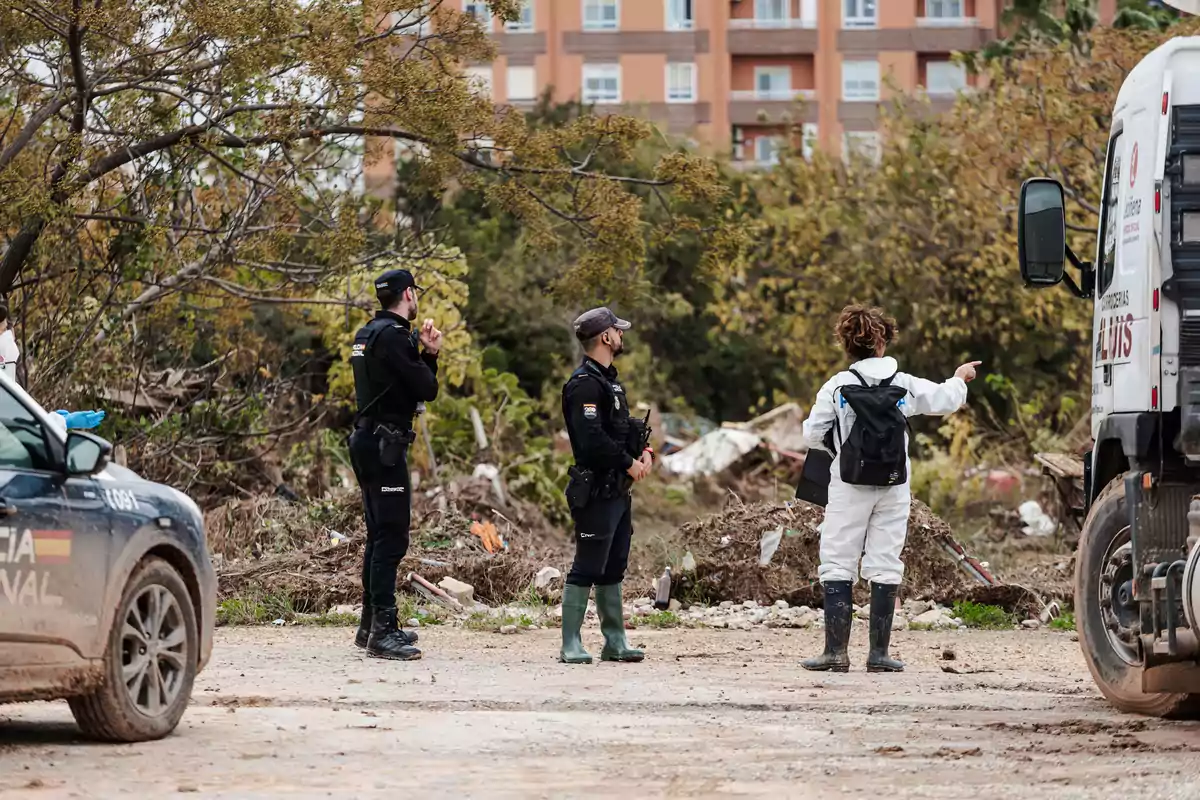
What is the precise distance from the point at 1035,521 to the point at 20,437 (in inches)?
570

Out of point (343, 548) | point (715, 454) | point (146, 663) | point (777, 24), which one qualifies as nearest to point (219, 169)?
point (343, 548)

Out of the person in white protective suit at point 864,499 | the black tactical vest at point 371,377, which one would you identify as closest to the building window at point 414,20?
the black tactical vest at point 371,377

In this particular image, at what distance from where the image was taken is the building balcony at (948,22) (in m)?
72.6

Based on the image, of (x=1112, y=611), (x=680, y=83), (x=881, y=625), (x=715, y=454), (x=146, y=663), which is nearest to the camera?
(x=146, y=663)

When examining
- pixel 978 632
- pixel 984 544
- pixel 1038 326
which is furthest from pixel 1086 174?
pixel 978 632

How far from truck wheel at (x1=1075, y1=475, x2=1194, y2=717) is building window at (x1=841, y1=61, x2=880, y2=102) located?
63.1 metres

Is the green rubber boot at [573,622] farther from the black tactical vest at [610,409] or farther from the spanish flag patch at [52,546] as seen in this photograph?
the spanish flag patch at [52,546]

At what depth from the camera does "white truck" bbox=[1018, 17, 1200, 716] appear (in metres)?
8.87

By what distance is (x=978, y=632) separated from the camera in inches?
589

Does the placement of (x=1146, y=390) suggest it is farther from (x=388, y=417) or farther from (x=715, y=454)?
(x=715, y=454)

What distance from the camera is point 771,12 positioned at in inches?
2872

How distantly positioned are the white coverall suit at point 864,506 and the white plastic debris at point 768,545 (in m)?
4.05

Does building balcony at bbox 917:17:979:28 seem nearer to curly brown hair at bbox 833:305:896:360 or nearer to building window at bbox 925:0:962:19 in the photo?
building window at bbox 925:0:962:19

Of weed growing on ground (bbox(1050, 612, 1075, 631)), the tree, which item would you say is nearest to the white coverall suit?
weed growing on ground (bbox(1050, 612, 1075, 631))
